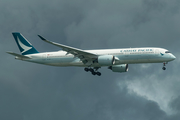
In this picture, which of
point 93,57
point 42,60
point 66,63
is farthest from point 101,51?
point 42,60

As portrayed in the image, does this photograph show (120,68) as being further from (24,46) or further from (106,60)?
(24,46)

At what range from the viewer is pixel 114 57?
7325 cm

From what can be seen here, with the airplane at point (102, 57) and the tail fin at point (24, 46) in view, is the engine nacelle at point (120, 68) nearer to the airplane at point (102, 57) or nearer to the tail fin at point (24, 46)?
the airplane at point (102, 57)

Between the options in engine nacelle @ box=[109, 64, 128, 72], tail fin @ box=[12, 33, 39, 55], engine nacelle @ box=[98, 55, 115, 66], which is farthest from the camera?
tail fin @ box=[12, 33, 39, 55]

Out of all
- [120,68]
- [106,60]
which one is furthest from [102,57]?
[120,68]

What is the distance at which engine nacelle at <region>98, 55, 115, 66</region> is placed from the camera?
7188 centimetres

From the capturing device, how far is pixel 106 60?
72.0 meters

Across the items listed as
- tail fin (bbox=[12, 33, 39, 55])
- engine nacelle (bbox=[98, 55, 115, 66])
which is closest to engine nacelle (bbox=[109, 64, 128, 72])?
engine nacelle (bbox=[98, 55, 115, 66])

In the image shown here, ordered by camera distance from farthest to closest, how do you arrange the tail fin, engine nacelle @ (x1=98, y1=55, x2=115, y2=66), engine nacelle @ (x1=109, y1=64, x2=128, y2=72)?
the tail fin
engine nacelle @ (x1=109, y1=64, x2=128, y2=72)
engine nacelle @ (x1=98, y1=55, x2=115, y2=66)

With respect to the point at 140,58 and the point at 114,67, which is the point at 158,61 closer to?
the point at 140,58

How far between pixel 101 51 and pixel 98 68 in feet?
17.3

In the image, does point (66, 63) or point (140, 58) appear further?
point (66, 63)

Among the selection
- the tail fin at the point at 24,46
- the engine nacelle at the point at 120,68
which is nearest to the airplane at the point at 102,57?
the engine nacelle at the point at 120,68

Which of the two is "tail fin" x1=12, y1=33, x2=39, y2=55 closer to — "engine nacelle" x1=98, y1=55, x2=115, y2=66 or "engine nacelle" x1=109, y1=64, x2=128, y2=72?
"engine nacelle" x1=98, y1=55, x2=115, y2=66
